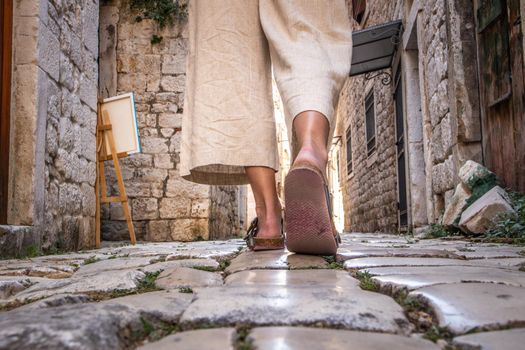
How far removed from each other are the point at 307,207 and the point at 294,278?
344mm

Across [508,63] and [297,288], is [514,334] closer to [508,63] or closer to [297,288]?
[297,288]

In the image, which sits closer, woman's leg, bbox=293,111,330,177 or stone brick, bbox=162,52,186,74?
woman's leg, bbox=293,111,330,177

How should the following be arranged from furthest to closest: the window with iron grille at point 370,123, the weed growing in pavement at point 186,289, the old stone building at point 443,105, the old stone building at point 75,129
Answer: the window with iron grille at point 370,123, the old stone building at point 443,105, the old stone building at point 75,129, the weed growing in pavement at point 186,289

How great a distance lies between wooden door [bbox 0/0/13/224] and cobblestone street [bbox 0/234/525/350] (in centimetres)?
159

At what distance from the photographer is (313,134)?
5.71 feet

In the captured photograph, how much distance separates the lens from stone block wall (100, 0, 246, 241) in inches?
249

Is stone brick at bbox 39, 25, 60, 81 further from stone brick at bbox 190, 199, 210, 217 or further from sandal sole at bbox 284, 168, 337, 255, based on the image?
stone brick at bbox 190, 199, 210, 217

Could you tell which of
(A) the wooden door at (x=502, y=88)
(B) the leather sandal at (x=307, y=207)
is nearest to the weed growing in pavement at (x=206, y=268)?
(B) the leather sandal at (x=307, y=207)

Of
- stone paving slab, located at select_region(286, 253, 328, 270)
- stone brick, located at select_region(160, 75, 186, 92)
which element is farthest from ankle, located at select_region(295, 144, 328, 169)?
stone brick, located at select_region(160, 75, 186, 92)

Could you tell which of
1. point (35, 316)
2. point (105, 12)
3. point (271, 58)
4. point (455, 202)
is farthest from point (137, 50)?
point (35, 316)

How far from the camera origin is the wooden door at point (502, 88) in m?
3.42

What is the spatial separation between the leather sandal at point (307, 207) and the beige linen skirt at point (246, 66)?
1.04ft

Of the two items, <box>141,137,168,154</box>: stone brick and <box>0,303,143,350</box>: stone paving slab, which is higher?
<box>141,137,168,154</box>: stone brick

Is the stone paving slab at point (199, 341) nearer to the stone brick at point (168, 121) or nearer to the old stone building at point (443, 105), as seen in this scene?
the old stone building at point (443, 105)
